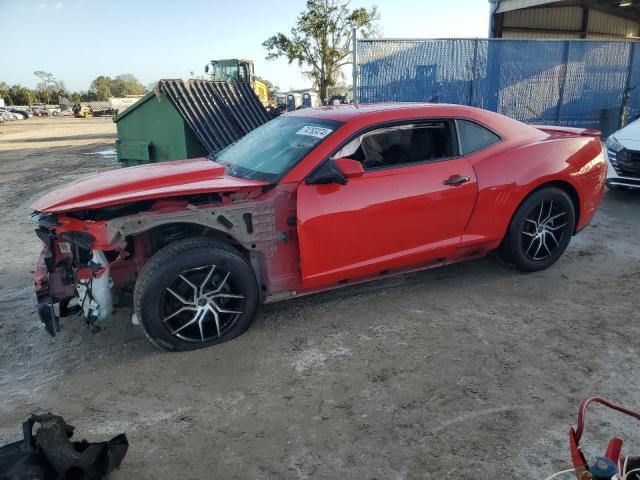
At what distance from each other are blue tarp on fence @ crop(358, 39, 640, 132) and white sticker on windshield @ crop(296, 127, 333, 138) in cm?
586

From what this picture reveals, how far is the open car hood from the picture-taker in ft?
9.78

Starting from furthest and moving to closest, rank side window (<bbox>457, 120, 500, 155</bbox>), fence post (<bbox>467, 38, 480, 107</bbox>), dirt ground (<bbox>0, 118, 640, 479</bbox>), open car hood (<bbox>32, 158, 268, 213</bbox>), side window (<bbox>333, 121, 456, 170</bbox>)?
fence post (<bbox>467, 38, 480, 107</bbox>), side window (<bbox>457, 120, 500, 155</bbox>), side window (<bbox>333, 121, 456, 170</bbox>), open car hood (<bbox>32, 158, 268, 213</bbox>), dirt ground (<bbox>0, 118, 640, 479</bbox>)

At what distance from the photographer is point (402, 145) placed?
3.78 meters

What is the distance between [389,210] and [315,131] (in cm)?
82

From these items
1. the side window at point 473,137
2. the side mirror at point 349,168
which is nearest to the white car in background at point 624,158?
the side window at point 473,137

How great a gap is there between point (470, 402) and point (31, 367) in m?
2.78

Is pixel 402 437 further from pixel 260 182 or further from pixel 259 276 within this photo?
pixel 260 182

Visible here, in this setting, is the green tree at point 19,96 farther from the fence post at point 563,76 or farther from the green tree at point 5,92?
the fence post at point 563,76

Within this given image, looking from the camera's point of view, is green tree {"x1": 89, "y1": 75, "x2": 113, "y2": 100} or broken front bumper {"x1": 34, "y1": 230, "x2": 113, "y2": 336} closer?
broken front bumper {"x1": 34, "y1": 230, "x2": 113, "y2": 336}

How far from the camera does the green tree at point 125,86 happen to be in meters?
96.6

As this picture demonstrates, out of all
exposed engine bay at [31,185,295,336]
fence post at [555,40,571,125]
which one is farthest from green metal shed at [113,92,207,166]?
fence post at [555,40,571,125]

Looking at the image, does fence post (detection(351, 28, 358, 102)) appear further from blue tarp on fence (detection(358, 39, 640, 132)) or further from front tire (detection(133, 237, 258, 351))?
front tire (detection(133, 237, 258, 351))

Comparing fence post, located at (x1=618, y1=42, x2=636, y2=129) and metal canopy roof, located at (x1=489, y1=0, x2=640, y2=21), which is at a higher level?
metal canopy roof, located at (x1=489, y1=0, x2=640, y2=21)

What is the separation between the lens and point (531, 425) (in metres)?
2.49
